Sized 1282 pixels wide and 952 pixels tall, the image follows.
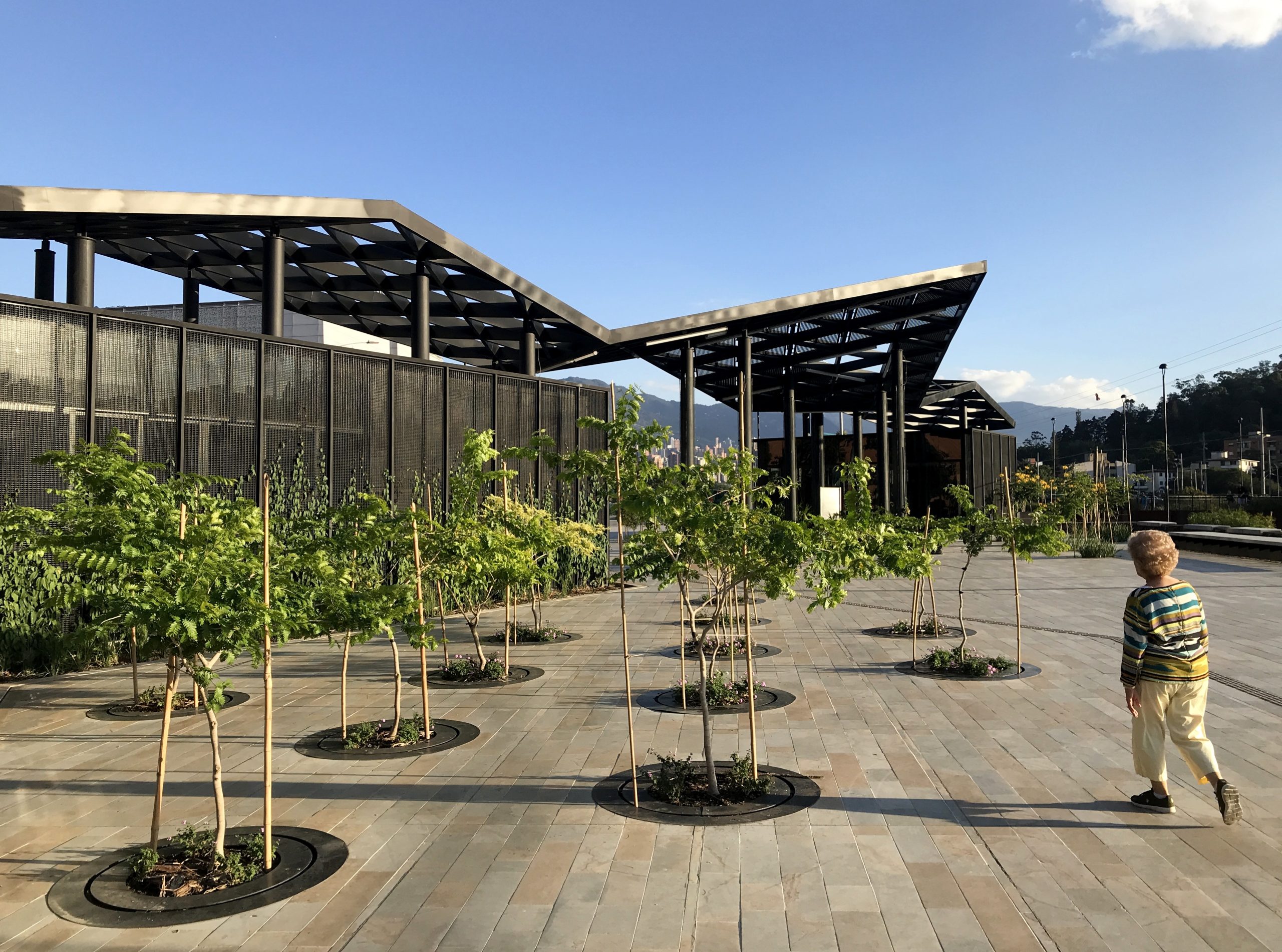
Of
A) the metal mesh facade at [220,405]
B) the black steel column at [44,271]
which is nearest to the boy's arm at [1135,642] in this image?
the metal mesh facade at [220,405]

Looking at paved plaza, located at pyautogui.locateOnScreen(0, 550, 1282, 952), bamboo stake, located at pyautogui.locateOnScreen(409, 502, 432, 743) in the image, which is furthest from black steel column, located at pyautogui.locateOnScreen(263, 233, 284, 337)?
bamboo stake, located at pyautogui.locateOnScreen(409, 502, 432, 743)

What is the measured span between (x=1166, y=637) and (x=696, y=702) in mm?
4362

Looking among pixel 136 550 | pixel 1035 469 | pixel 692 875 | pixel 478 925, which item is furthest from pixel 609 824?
pixel 1035 469

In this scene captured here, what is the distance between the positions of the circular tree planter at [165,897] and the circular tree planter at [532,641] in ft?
23.8

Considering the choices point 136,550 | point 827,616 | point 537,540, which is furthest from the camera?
point 827,616

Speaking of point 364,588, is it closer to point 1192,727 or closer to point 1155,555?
point 1155,555

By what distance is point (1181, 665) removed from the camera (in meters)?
5.22

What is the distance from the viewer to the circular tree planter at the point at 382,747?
686cm

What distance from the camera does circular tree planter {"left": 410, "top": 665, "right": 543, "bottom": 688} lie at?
9.50 m

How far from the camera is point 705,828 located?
17.2 ft

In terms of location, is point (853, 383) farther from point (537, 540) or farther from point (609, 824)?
point (609, 824)

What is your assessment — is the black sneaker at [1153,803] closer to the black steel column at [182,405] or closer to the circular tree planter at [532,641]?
the circular tree planter at [532,641]

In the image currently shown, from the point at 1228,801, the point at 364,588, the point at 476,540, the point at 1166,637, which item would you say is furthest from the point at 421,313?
the point at 1228,801

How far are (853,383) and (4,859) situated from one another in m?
33.9
